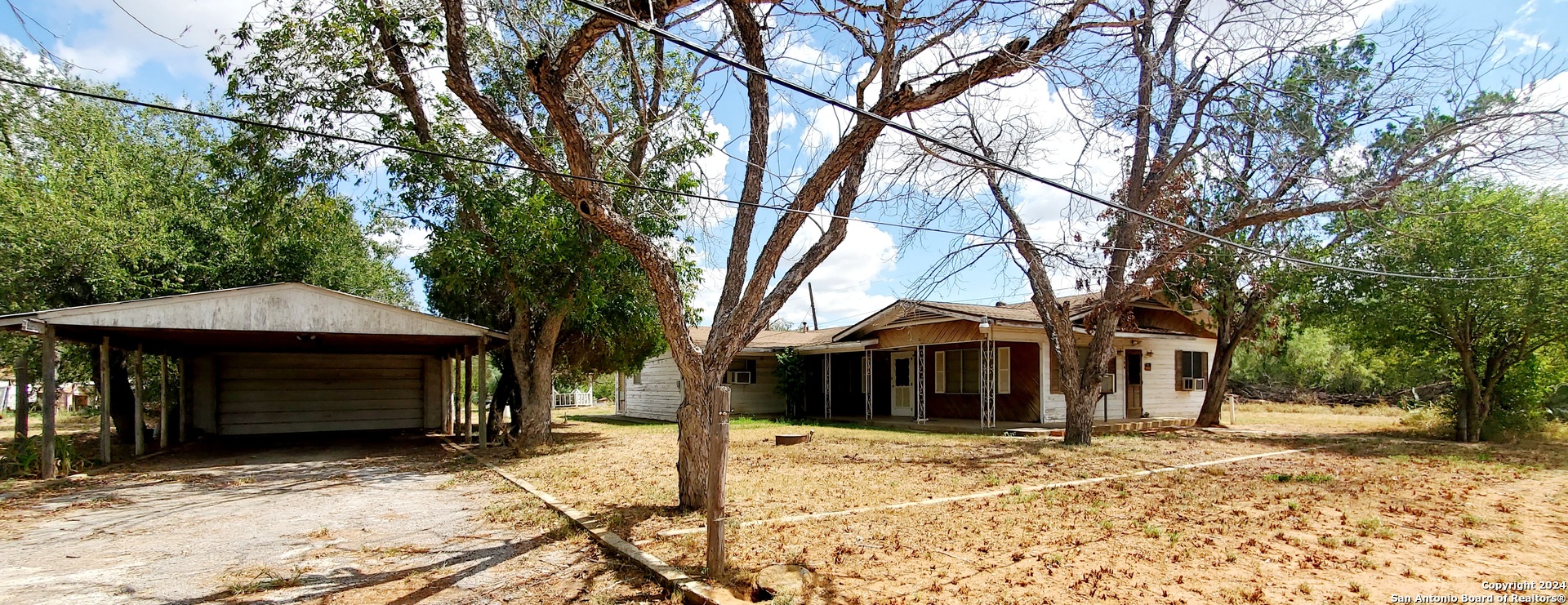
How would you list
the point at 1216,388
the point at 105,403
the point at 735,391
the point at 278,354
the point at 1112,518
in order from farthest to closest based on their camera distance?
the point at 735,391, the point at 1216,388, the point at 278,354, the point at 105,403, the point at 1112,518

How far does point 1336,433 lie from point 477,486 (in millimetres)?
16691

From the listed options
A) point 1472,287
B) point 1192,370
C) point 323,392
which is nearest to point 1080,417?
point 1472,287

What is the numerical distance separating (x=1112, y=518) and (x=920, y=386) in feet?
40.3

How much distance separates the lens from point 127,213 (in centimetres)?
1305

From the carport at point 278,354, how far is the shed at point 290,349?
18 mm

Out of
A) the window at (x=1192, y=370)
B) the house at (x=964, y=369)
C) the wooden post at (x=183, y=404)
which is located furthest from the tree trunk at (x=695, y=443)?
the window at (x=1192, y=370)

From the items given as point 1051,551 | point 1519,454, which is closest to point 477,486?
point 1051,551

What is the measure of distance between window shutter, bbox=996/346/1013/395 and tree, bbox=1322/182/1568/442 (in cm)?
624

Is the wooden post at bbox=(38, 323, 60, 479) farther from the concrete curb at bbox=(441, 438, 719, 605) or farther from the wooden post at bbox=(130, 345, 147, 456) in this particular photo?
the concrete curb at bbox=(441, 438, 719, 605)

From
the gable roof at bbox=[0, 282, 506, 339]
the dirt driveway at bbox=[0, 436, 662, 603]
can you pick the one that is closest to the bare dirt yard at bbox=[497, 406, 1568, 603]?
the dirt driveway at bbox=[0, 436, 662, 603]

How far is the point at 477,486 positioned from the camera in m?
9.48

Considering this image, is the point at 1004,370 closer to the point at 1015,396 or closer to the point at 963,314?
the point at 1015,396

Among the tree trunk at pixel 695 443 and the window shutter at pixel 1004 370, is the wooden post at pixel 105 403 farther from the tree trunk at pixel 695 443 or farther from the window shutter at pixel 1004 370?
the window shutter at pixel 1004 370

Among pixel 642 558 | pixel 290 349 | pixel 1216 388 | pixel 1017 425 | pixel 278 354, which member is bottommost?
pixel 1017 425
